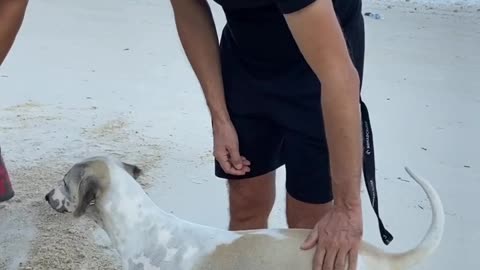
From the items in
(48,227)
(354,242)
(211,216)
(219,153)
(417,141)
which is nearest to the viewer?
(354,242)

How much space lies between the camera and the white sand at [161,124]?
2545 millimetres

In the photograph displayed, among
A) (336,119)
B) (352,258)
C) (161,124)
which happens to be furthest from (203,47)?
(161,124)

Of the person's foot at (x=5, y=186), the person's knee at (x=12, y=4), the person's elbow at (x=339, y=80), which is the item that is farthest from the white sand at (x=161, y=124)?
the person's elbow at (x=339, y=80)

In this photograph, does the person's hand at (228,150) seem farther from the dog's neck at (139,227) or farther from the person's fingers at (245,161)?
the dog's neck at (139,227)

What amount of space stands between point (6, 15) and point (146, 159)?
1.32 meters

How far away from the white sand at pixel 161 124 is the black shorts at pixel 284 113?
0.67 metres

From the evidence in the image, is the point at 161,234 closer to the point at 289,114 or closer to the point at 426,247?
the point at 289,114

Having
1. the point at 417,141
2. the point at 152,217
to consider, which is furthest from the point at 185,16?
the point at 417,141

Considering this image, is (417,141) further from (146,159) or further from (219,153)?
(219,153)

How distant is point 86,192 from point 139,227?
154 mm

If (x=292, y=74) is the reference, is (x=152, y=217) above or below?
below

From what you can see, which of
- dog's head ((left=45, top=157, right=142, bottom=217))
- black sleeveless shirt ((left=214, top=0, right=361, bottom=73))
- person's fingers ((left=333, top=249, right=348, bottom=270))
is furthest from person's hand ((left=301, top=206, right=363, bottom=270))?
dog's head ((left=45, top=157, right=142, bottom=217))

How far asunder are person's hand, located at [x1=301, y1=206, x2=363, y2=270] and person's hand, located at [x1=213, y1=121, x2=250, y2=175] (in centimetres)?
40

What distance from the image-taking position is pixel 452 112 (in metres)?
3.66
